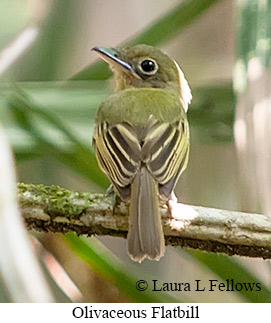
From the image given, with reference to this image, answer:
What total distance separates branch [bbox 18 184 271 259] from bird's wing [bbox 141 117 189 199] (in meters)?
0.12

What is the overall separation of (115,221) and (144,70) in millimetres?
773

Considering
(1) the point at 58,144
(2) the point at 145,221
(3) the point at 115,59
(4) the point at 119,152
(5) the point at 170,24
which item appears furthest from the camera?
(3) the point at 115,59

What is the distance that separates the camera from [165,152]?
1904 mm

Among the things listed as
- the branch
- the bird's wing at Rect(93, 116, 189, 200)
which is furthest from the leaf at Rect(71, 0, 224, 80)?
the branch

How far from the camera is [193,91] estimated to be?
2.57 m

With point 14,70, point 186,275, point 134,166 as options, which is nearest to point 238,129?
point 134,166

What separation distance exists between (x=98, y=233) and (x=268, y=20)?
0.92 meters

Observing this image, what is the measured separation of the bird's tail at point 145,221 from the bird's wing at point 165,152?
0.03 metres

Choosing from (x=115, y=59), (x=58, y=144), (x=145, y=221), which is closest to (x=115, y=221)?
(x=145, y=221)

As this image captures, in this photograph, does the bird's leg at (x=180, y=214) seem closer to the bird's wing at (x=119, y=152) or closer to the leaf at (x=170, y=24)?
the bird's wing at (x=119, y=152)

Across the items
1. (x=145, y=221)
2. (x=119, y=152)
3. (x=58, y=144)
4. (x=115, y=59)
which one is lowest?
(x=145, y=221)

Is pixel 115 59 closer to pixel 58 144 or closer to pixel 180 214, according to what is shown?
pixel 58 144

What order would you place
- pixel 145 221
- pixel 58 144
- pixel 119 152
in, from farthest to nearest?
1. pixel 58 144
2. pixel 119 152
3. pixel 145 221

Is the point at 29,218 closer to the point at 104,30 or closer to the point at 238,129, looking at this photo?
the point at 238,129
